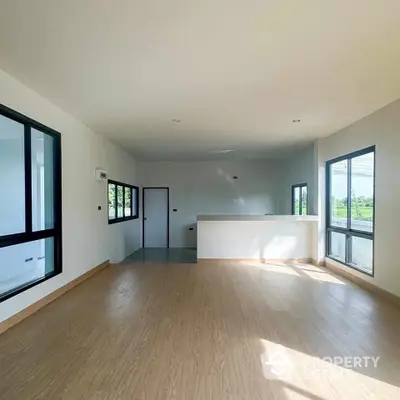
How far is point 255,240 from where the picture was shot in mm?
7098

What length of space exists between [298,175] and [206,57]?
20.2 feet

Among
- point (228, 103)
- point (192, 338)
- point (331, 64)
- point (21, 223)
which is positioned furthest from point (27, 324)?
point (331, 64)

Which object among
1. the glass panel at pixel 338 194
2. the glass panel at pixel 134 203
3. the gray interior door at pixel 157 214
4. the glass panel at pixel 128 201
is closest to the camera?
the glass panel at pixel 338 194

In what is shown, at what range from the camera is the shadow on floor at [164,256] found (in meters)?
7.48

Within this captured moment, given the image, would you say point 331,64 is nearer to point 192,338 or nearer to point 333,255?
point 192,338

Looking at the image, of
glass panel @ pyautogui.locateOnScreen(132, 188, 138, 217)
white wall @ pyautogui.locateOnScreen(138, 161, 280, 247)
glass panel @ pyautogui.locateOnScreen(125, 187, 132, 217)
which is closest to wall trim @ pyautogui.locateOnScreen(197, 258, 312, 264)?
glass panel @ pyautogui.locateOnScreen(125, 187, 132, 217)

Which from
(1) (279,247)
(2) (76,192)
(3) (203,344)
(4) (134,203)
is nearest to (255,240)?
(1) (279,247)

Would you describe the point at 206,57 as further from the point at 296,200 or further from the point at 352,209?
the point at 296,200

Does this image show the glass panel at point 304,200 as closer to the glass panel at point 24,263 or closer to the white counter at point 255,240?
the white counter at point 255,240

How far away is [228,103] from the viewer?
4211 mm

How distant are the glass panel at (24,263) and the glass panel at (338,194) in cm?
476

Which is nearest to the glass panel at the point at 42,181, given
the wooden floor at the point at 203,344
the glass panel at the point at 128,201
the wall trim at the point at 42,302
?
the wall trim at the point at 42,302

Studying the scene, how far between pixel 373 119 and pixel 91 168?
4.46m

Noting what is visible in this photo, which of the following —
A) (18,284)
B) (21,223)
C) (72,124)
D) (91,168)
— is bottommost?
(18,284)
